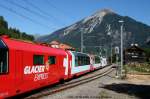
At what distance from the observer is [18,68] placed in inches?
650

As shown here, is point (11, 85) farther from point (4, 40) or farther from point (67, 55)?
point (67, 55)

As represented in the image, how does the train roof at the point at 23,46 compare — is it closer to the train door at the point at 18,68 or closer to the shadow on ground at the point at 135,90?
the train door at the point at 18,68

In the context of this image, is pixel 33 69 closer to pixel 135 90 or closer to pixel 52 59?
pixel 52 59

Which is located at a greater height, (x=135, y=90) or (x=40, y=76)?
(x=40, y=76)

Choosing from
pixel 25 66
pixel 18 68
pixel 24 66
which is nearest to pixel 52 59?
pixel 25 66

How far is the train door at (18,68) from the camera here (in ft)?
53.4

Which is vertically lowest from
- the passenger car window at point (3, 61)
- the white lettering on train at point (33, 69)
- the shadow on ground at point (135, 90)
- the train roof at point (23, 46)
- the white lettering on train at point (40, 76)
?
the shadow on ground at point (135, 90)

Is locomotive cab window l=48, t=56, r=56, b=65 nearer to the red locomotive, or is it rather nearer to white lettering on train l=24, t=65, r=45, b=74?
the red locomotive

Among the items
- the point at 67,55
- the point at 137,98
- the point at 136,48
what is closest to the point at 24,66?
the point at 137,98

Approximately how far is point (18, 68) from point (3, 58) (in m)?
1.66

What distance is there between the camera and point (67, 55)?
96.4ft

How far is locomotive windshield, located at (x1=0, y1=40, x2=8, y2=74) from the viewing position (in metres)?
14.8

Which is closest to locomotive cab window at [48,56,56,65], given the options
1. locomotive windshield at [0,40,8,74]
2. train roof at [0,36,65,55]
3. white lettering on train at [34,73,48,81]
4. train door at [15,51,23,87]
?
train roof at [0,36,65,55]

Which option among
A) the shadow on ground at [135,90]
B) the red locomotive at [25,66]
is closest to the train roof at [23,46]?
the red locomotive at [25,66]
